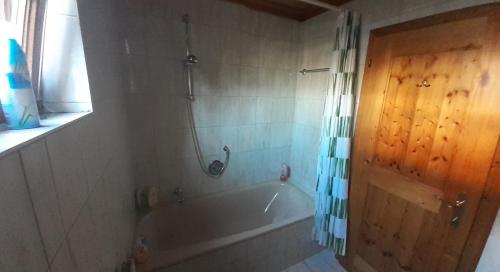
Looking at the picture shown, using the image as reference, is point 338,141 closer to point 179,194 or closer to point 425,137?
point 425,137

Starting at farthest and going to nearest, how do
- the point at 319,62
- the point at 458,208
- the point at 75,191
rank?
1. the point at 319,62
2. the point at 458,208
3. the point at 75,191

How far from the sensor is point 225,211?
2217 mm

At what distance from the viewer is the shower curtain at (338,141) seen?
1.55 m

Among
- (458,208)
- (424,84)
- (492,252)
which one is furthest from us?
(424,84)

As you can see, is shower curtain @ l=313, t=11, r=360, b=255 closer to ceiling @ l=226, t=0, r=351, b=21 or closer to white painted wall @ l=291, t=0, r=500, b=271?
white painted wall @ l=291, t=0, r=500, b=271

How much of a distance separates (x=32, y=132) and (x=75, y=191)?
23 cm

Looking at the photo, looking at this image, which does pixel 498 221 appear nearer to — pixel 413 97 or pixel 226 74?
pixel 413 97

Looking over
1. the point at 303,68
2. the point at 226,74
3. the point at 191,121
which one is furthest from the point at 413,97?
the point at 191,121

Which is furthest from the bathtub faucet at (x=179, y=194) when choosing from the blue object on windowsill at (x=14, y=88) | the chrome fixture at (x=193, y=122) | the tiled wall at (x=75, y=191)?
the blue object on windowsill at (x=14, y=88)

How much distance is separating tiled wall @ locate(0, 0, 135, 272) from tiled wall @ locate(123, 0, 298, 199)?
43 centimetres

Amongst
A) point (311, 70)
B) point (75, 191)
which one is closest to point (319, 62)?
point (311, 70)

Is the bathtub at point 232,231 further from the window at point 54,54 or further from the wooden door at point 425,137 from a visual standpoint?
the window at point 54,54

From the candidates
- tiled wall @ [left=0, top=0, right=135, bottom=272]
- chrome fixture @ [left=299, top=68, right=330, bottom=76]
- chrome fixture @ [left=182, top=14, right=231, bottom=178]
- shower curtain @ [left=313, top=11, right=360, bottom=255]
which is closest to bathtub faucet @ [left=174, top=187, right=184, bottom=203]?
chrome fixture @ [left=182, top=14, right=231, bottom=178]

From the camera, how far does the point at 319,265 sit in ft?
6.17
